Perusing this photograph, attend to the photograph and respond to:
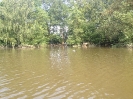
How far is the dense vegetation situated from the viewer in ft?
177

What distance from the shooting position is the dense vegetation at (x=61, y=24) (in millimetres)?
53897

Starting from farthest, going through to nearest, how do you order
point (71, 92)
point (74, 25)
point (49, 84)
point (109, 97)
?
point (74, 25), point (49, 84), point (71, 92), point (109, 97)

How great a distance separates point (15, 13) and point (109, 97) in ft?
165

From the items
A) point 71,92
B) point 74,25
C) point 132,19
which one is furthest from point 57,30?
point 71,92

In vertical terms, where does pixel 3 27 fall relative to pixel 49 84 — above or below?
above

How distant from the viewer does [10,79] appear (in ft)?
47.0

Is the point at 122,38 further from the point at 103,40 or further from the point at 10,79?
the point at 10,79

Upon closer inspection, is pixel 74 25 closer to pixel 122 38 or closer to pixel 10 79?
pixel 122 38

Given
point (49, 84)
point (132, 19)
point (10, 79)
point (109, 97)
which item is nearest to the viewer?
point (109, 97)

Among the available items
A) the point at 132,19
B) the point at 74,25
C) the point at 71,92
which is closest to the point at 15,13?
the point at 74,25

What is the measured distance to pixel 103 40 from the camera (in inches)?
2339

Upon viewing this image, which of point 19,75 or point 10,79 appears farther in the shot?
point 19,75

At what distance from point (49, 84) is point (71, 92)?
2.13 metres

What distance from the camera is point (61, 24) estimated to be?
70375mm
